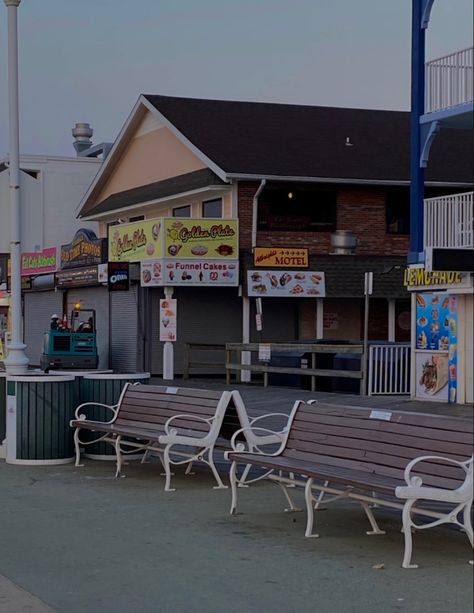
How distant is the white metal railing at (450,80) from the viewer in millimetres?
2691

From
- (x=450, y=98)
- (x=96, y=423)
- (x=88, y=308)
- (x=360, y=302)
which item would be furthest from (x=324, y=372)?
(x=450, y=98)

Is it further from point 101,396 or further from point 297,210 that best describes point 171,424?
point 297,210

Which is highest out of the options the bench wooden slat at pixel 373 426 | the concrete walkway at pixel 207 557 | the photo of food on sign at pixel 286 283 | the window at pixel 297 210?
the window at pixel 297 210

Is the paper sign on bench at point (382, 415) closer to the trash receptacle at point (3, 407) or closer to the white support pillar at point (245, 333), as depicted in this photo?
the trash receptacle at point (3, 407)

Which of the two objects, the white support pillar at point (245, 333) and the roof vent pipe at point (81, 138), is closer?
the white support pillar at point (245, 333)

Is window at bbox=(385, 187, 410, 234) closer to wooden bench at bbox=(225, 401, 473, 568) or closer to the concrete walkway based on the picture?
the concrete walkway

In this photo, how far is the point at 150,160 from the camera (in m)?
35.9

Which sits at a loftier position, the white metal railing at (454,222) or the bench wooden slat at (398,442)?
the white metal railing at (454,222)

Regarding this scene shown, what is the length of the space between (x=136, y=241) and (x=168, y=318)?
10.9ft

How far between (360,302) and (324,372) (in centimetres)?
942

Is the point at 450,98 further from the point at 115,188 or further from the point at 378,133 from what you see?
the point at 115,188

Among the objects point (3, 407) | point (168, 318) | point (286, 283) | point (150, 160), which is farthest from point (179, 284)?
point (3, 407)

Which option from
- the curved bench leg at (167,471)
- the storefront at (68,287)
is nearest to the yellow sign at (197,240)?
the storefront at (68,287)

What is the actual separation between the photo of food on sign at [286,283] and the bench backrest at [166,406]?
18069mm
